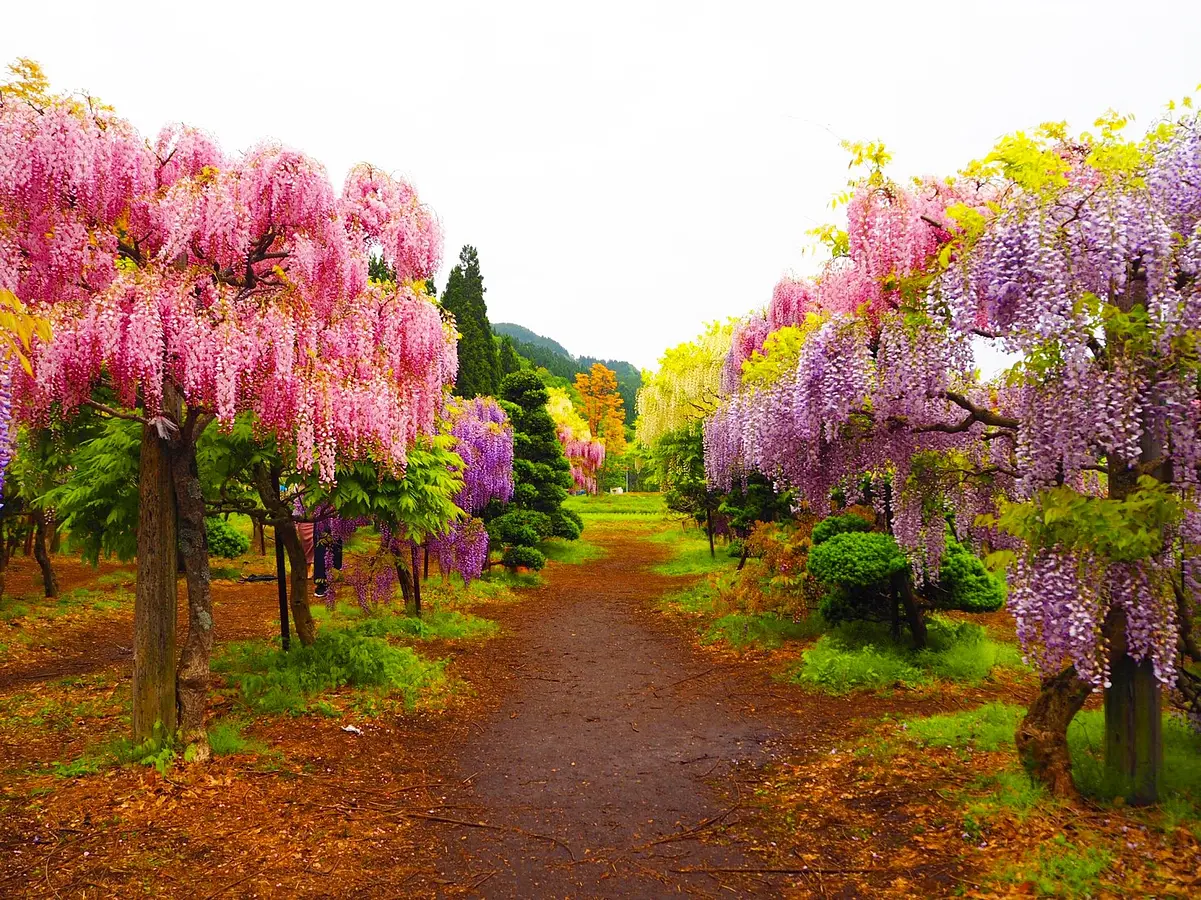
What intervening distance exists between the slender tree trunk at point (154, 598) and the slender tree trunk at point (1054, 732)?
20.7ft

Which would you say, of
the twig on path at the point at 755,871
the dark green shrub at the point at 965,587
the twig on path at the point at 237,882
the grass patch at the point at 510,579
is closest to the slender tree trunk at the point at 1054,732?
the twig on path at the point at 755,871

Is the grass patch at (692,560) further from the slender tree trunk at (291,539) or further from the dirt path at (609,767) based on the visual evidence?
the slender tree trunk at (291,539)

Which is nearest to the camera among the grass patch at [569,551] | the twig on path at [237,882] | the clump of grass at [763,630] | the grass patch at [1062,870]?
the grass patch at [1062,870]

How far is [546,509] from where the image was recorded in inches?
733

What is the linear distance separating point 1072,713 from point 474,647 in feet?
24.9

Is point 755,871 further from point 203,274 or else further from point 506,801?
point 203,274

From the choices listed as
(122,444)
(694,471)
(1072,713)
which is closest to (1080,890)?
(1072,713)

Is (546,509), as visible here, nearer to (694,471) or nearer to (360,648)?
(694,471)

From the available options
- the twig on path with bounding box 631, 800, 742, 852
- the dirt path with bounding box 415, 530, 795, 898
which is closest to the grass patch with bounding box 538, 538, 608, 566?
the dirt path with bounding box 415, 530, 795, 898

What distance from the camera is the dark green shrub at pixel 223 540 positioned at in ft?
51.8

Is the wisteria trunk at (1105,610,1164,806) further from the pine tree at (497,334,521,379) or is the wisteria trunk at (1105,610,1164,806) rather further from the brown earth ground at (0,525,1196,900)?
the pine tree at (497,334,521,379)

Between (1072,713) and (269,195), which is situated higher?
(269,195)

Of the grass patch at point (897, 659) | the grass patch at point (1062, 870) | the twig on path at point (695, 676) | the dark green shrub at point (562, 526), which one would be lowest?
the twig on path at point (695, 676)

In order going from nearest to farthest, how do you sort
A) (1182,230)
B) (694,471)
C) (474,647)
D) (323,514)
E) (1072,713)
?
(1182,230) < (1072,713) < (323,514) < (474,647) < (694,471)
